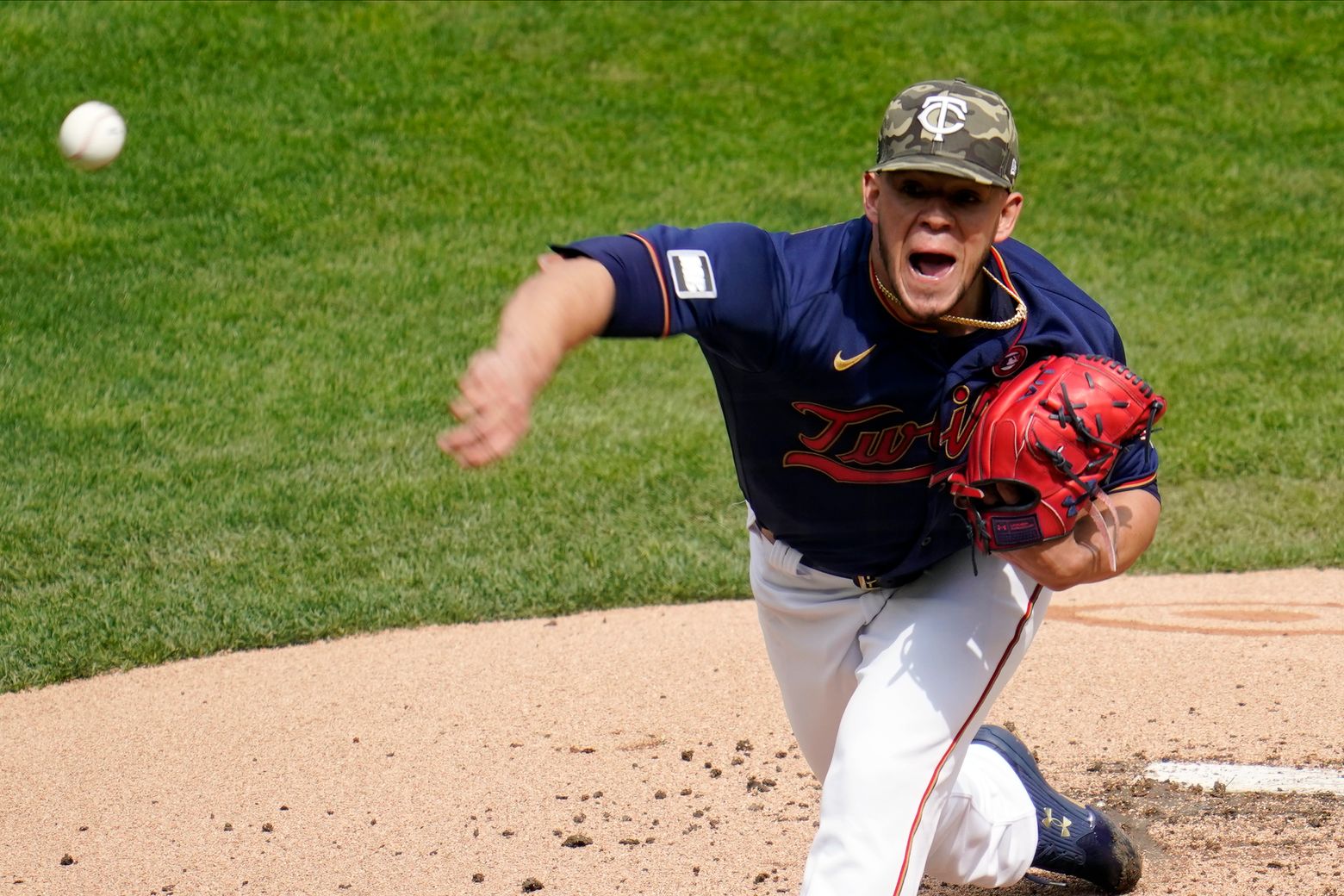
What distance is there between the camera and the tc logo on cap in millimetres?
3049

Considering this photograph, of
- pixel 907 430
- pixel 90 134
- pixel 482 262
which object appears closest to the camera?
pixel 907 430

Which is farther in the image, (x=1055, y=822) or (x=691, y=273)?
(x=1055, y=822)

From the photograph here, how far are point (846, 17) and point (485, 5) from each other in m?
3.34

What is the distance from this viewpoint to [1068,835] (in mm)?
3793

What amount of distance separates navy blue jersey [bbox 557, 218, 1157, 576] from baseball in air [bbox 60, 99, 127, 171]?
17.0ft

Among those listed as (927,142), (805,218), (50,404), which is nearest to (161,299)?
(50,404)

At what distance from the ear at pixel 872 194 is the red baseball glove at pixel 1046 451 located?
479 millimetres

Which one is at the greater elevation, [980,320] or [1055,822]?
[980,320]

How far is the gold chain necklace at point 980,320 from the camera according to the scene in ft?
10.2

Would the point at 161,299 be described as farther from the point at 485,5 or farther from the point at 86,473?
the point at 485,5

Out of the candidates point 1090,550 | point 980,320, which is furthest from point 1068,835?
point 980,320

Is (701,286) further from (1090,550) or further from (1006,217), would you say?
(1090,550)

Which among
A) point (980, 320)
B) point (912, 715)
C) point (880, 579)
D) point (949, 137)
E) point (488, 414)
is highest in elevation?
point (949, 137)

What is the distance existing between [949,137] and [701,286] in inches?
23.0
